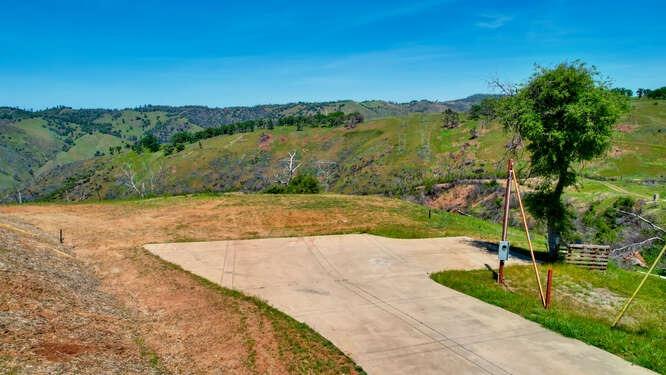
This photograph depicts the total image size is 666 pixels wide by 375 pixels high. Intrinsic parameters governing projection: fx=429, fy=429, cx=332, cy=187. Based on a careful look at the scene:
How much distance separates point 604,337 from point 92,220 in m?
27.6

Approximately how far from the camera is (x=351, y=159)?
135375mm

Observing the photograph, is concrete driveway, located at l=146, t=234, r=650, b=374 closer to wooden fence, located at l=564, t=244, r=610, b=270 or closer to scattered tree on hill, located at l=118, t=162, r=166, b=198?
wooden fence, located at l=564, t=244, r=610, b=270

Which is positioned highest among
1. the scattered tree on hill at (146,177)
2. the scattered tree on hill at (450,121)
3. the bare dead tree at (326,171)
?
the scattered tree on hill at (450,121)

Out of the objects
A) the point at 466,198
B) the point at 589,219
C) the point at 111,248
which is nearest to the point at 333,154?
the point at 466,198

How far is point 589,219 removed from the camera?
3584 centimetres

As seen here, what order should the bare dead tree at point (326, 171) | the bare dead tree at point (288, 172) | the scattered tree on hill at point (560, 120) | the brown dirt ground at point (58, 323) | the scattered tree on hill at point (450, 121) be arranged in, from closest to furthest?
the brown dirt ground at point (58, 323)
the scattered tree on hill at point (560, 120)
the bare dead tree at point (288, 172)
the bare dead tree at point (326, 171)
the scattered tree on hill at point (450, 121)

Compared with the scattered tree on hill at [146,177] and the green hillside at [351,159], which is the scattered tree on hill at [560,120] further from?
the scattered tree on hill at [146,177]

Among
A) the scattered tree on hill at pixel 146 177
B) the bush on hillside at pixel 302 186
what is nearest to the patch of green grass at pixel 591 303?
the bush on hillside at pixel 302 186

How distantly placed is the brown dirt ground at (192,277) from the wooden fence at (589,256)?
38.9 feet

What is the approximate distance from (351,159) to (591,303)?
396ft

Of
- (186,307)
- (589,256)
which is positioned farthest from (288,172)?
(186,307)

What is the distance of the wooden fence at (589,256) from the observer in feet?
62.2

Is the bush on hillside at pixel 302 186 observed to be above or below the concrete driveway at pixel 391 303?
above

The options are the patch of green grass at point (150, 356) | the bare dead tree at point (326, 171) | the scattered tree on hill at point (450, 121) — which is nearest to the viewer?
the patch of green grass at point (150, 356)
